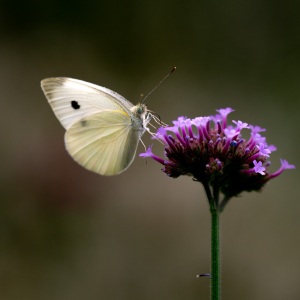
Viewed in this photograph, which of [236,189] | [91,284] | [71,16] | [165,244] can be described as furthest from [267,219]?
[71,16]

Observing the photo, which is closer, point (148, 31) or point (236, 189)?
point (236, 189)

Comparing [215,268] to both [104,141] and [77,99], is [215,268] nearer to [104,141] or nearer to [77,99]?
[104,141]

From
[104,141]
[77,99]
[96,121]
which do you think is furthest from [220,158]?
[77,99]

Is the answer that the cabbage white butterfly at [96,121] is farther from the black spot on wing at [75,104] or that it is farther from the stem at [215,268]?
the stem at [215,268]

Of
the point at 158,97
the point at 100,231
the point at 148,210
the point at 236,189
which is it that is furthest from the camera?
the point at 158,97

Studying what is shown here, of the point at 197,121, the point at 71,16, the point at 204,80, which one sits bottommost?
the point at 197,121

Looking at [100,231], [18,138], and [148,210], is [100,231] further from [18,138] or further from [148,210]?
[18,138]

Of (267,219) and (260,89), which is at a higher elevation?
(260,89)
